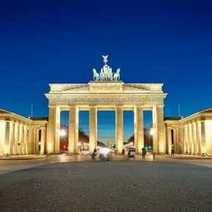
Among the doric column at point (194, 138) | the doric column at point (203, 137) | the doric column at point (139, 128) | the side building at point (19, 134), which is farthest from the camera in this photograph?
the doric column at point (139, 128)

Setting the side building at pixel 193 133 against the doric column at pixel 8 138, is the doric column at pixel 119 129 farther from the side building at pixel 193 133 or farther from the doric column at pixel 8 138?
the doric column at pixel 8 138

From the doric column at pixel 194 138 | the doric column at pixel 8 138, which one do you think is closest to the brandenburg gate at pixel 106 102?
the doric column at pixel 194 138

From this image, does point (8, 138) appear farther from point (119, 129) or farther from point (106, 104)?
point (119, 129)

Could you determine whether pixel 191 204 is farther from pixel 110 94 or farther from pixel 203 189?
pixel 110 94

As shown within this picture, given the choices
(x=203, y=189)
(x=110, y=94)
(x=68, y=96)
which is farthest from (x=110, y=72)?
(x=203, y=189)

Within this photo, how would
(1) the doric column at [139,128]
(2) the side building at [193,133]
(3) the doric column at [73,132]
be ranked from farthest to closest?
(3) the doric column at [73,132], (1) the doric column at [139,128], (2) the side building at [193,133]

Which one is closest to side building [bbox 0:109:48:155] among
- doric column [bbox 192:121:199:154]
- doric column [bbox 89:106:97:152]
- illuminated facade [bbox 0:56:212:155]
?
illuminated facade [bbox 0:56:212:155]

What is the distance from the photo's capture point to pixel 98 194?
13.5m

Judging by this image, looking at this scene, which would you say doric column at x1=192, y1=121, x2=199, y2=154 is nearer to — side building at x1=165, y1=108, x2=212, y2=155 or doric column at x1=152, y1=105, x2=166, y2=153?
side building at x1=165, y1=108, x2=212, y2=155

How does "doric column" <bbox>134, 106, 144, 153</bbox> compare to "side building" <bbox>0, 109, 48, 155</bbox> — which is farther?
"doric column" <bbox>134, 106, 144, 153</bbox>

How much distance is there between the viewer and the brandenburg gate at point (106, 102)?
257 feet

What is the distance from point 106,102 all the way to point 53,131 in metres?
14.8

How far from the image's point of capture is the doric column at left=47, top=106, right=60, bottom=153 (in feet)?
257

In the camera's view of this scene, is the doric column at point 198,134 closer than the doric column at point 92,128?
Yes
